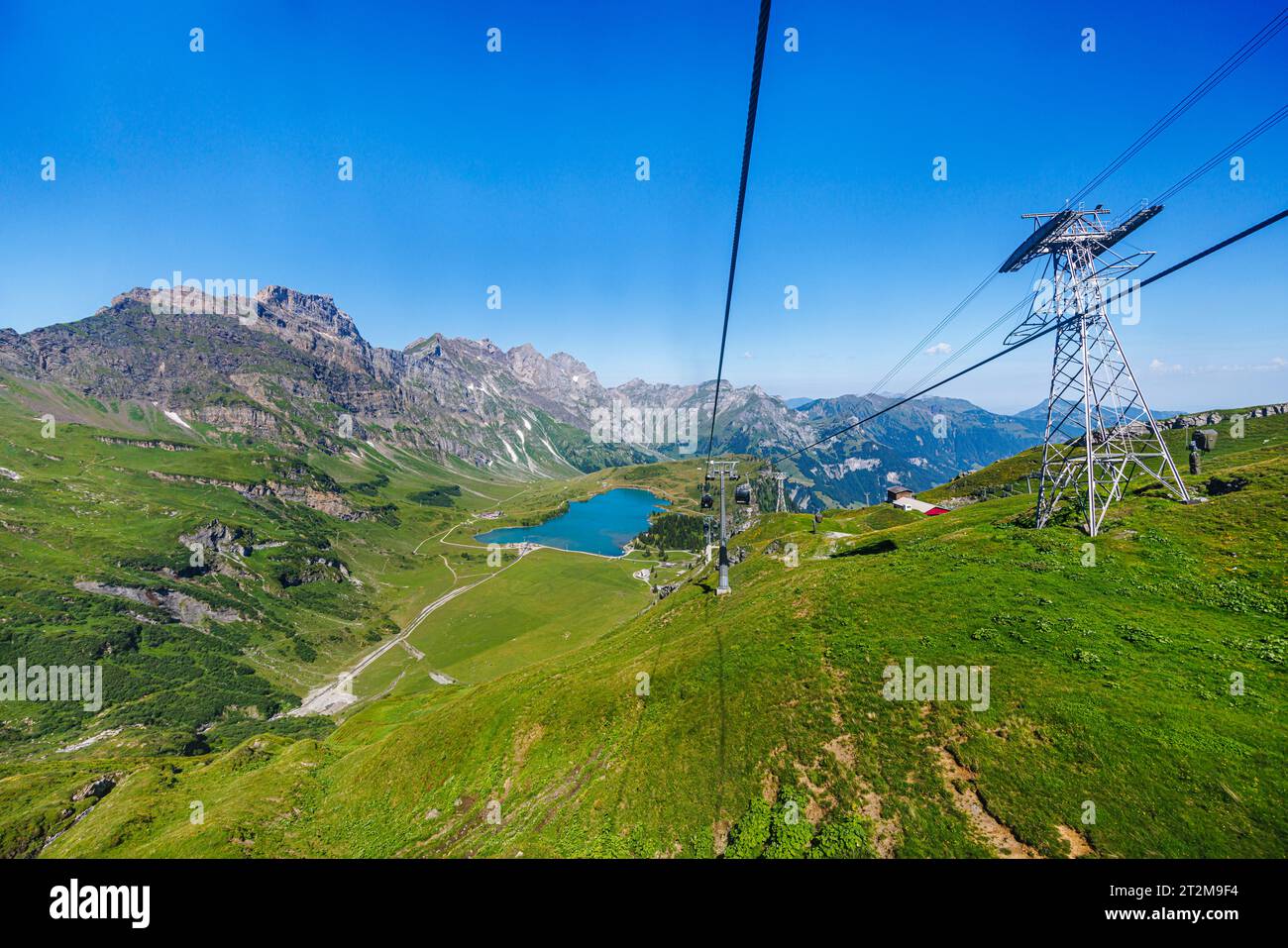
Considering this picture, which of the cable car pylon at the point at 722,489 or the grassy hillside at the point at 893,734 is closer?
the grassy hillside at the point at 893,734

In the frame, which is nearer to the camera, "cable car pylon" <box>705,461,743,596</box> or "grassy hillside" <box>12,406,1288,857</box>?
"grassy hillside" <box>12,406,1288,857</box>

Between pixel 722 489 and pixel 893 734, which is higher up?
pixel 722 489

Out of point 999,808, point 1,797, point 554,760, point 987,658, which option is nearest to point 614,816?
point 554,760

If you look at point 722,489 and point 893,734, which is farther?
point 722,489
